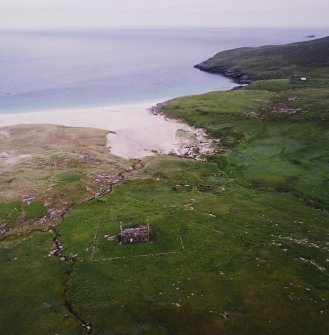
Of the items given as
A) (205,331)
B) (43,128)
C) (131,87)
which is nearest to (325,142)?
(205,331)

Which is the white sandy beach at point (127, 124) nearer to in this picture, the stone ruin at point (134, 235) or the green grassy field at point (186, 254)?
the green grassy field at point (186, 254)

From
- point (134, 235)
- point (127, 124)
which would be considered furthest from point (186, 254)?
point (127, 124)

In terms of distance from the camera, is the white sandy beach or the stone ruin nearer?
the stone ruin

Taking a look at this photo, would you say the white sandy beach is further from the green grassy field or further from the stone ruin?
the stone ruin

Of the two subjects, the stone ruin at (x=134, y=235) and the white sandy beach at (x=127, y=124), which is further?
the white sandy beach at (x=127, y=124)

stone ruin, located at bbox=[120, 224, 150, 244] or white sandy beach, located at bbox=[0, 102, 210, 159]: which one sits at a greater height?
stone ruin, located at bbox=[120, 224, 150, 244]

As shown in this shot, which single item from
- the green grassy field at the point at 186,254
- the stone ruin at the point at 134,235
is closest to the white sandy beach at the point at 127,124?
the green grassy field at the point at 186,254

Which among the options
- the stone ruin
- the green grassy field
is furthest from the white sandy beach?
the stone ruin
